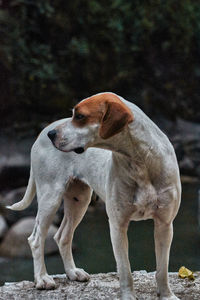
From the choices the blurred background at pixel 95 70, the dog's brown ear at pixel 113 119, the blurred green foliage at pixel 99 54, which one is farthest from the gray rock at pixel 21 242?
the dog's brown ear at pixel 113 119

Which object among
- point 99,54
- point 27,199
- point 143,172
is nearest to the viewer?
point 143,172

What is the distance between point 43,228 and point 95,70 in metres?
6.95

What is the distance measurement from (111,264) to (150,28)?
600cm

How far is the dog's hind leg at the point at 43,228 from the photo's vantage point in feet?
12.4

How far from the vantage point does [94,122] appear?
9.71 ft

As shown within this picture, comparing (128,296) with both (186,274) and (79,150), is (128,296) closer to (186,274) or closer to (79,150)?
(186,274)

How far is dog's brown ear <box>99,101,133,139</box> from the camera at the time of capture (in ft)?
9.57

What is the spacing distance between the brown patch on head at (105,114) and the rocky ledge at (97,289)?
128cm

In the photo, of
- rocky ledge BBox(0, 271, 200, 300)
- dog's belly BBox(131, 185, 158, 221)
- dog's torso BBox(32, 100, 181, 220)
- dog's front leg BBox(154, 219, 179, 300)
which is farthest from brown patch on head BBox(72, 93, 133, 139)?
rocky ledge BBox(0, 271, 200, 300)

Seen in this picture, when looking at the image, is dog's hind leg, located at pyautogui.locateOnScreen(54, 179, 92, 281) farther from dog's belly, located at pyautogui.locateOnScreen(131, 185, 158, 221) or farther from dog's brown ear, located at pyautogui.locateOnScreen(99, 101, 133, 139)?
dog's brown ear, located at pyautogui.locateOnScreen(99, 101, 133, 139)

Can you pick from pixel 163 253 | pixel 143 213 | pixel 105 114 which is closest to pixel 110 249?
pixel 163 253

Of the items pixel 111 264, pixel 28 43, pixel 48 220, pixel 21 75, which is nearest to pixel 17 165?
pixel 21 75

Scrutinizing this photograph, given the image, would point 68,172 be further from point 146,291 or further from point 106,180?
point 146,291

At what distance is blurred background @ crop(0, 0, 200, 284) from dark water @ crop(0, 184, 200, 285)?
46 millimetres
